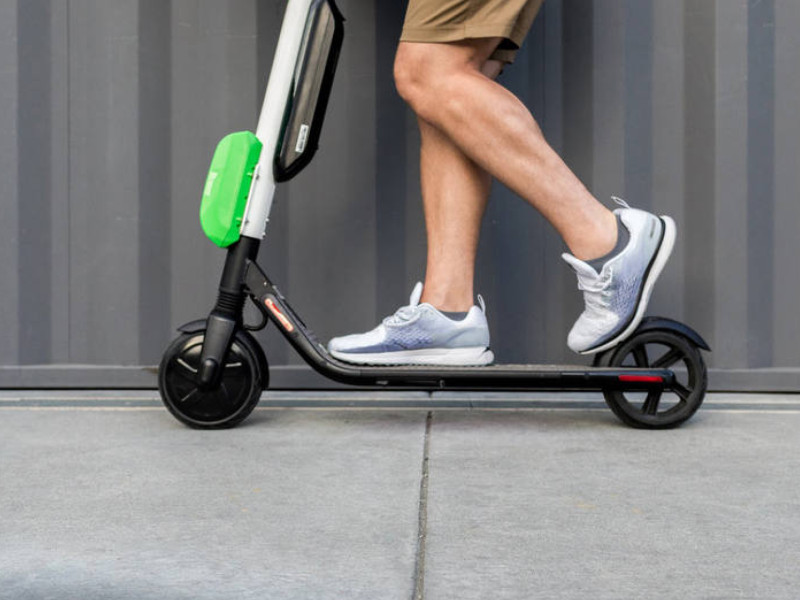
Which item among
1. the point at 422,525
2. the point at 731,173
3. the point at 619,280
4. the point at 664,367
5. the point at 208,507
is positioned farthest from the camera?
the point at 731,173

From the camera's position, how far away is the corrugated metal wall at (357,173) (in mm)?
2713

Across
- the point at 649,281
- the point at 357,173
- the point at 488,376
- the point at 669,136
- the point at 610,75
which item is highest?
the point at 610,75

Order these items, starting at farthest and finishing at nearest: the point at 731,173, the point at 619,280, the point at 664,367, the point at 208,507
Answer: the point at 731,173
the point at 664,367
the point at 619,280
the point at 208,507

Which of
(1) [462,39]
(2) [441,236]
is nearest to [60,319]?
(2) [441,236]

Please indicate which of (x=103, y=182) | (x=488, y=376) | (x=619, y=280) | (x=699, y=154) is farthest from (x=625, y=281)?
(x=103, y=182)

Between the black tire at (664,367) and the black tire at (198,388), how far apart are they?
0.76 meters

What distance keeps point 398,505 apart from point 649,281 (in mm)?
834

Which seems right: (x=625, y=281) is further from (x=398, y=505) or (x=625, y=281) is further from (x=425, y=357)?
(x=398, y=505)

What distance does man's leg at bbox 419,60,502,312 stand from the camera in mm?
2336

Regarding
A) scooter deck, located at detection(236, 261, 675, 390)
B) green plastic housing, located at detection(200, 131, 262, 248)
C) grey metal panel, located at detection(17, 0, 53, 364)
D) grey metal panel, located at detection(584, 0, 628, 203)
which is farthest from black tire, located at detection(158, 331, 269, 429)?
grey metal panel, located at detection(584, 0, 628, 203)

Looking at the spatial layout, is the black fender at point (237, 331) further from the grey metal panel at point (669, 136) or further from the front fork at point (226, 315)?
the grey metal panel at point (669, 136)

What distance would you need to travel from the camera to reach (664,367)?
89.3 inches

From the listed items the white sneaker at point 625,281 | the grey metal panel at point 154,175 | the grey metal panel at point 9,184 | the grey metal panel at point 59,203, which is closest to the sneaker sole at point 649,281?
the white sneaker at point 625,281

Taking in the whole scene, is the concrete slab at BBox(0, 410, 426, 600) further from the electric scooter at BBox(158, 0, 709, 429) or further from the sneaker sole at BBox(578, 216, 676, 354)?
the sneaker sole at BBox(578, 216, 676, 354)
